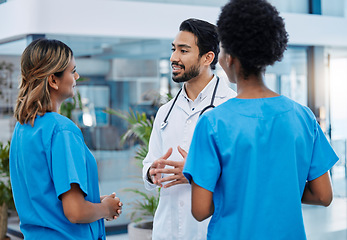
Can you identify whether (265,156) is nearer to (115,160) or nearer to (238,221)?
(238,221)

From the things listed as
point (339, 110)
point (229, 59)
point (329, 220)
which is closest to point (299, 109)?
point (229, 59)

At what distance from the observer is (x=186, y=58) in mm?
2215

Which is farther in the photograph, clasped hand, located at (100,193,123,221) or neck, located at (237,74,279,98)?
clasped hand, located at (100,193,123,221)

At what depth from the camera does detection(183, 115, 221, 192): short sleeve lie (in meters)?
1.42

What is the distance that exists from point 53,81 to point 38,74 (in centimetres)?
6

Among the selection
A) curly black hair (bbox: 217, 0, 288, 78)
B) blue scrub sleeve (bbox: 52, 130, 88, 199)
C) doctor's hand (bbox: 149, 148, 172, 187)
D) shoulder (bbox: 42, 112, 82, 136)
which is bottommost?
doctor's hand (bbox: 149, 148, 172, 187)

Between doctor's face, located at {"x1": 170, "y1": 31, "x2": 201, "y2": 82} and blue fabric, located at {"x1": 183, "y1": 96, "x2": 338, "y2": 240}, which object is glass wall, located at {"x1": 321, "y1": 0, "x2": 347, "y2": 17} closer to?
doctor's face, located at {"x1": 170, "y1": 31, "x2": 201, "y2": 82}

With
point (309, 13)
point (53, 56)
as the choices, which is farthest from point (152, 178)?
point (309, 13)

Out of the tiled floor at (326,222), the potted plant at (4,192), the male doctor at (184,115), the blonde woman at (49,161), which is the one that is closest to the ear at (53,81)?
the blonde woman at (49,161)

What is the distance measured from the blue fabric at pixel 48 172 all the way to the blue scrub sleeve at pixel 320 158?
2.32 feet

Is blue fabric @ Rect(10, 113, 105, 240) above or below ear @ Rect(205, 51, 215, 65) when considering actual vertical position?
below

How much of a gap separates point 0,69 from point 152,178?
3.77 metres

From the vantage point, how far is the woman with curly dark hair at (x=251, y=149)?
1.40 metres

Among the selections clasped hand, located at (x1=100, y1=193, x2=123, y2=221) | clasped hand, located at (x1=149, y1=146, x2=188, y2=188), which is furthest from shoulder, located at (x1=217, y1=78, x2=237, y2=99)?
clasped hand, located at (x1=100, y1=193, x2=123, y2=221)
